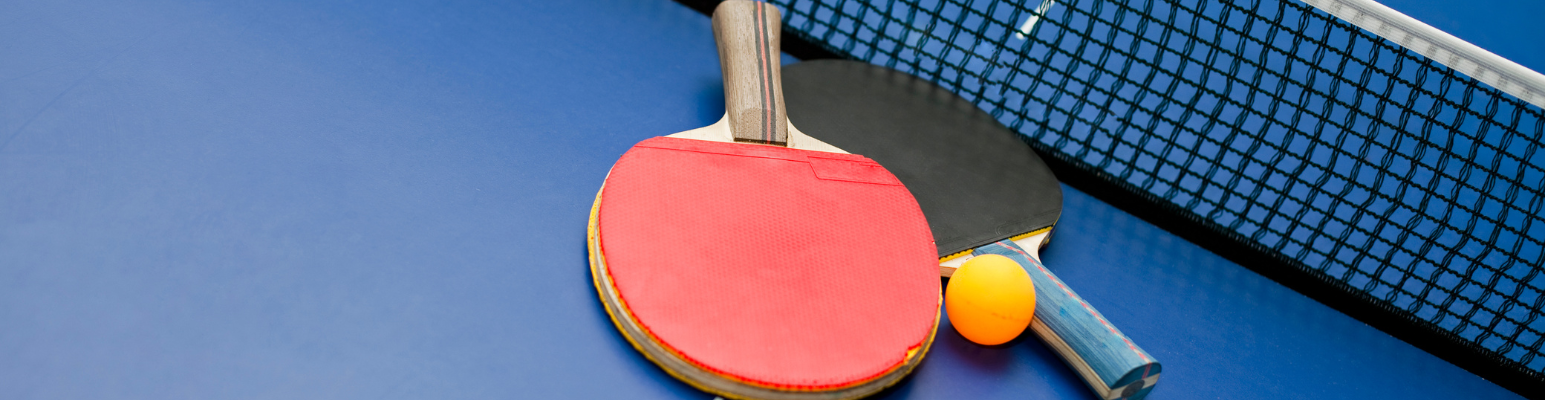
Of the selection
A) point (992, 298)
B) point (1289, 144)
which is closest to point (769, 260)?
point (992, 298)

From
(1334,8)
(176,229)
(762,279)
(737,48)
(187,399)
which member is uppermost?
(1334,8)

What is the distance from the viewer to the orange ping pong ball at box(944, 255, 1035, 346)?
6.40 feet

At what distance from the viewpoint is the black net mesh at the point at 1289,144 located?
235 cm

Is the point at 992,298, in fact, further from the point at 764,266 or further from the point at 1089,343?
the point at 764,266

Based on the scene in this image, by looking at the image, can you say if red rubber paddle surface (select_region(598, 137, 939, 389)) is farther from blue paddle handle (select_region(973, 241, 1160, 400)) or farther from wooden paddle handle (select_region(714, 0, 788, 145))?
blue paddle handle (select_region(973, 241, 1160, 400))

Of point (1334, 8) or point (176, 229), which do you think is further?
point (1334, 8)

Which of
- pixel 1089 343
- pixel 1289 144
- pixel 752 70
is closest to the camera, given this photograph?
pixel 1089 343

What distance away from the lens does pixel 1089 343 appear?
201cm

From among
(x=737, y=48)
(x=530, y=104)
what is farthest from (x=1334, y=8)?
(x=530, y=104)

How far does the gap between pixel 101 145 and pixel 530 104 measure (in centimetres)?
89

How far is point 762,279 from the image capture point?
1862 millimetres

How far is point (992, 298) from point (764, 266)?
47 centimetres

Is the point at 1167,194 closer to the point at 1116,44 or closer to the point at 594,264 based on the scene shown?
the point at 1116,44

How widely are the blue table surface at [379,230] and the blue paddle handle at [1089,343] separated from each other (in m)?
0.08
